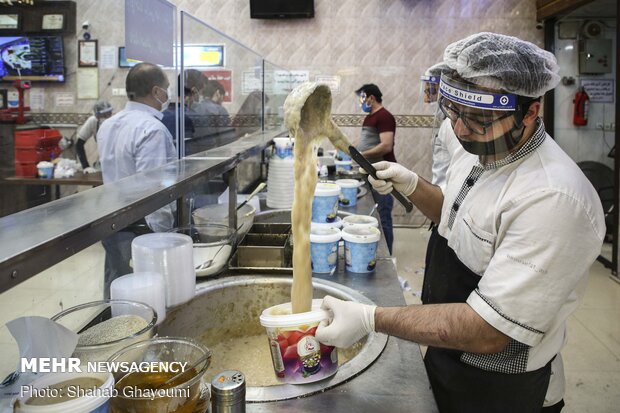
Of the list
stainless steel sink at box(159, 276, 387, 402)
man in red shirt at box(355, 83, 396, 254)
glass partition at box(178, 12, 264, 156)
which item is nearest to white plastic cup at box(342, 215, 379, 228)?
stainless steel sink at box(159, 276, 387, 402)

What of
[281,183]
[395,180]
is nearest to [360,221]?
[395,180]

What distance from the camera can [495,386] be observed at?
4.53 feet

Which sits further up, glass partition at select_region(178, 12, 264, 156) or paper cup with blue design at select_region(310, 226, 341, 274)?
glass partition at select_region(178, 12, 264, 156)

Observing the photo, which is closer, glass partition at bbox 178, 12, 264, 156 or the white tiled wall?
glass partition at bbox 178, 12, 264, 156

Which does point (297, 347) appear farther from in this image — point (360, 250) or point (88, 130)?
point (88, 130)

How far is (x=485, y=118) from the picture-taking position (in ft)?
4.12

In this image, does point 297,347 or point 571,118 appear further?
point 571,118

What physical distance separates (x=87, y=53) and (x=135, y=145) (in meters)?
4.78

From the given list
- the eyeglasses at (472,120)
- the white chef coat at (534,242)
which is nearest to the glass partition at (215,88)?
the eyeglasses at (472,120)

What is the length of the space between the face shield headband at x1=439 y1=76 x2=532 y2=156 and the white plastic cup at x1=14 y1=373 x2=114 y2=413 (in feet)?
3.30

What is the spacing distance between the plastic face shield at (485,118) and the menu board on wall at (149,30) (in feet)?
2.84

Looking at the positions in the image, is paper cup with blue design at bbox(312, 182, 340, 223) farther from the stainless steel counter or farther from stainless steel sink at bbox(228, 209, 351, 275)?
the stainless steel counter

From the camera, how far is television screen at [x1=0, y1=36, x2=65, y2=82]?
5055 millimetres

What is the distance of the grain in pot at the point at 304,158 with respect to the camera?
1.44 metres
